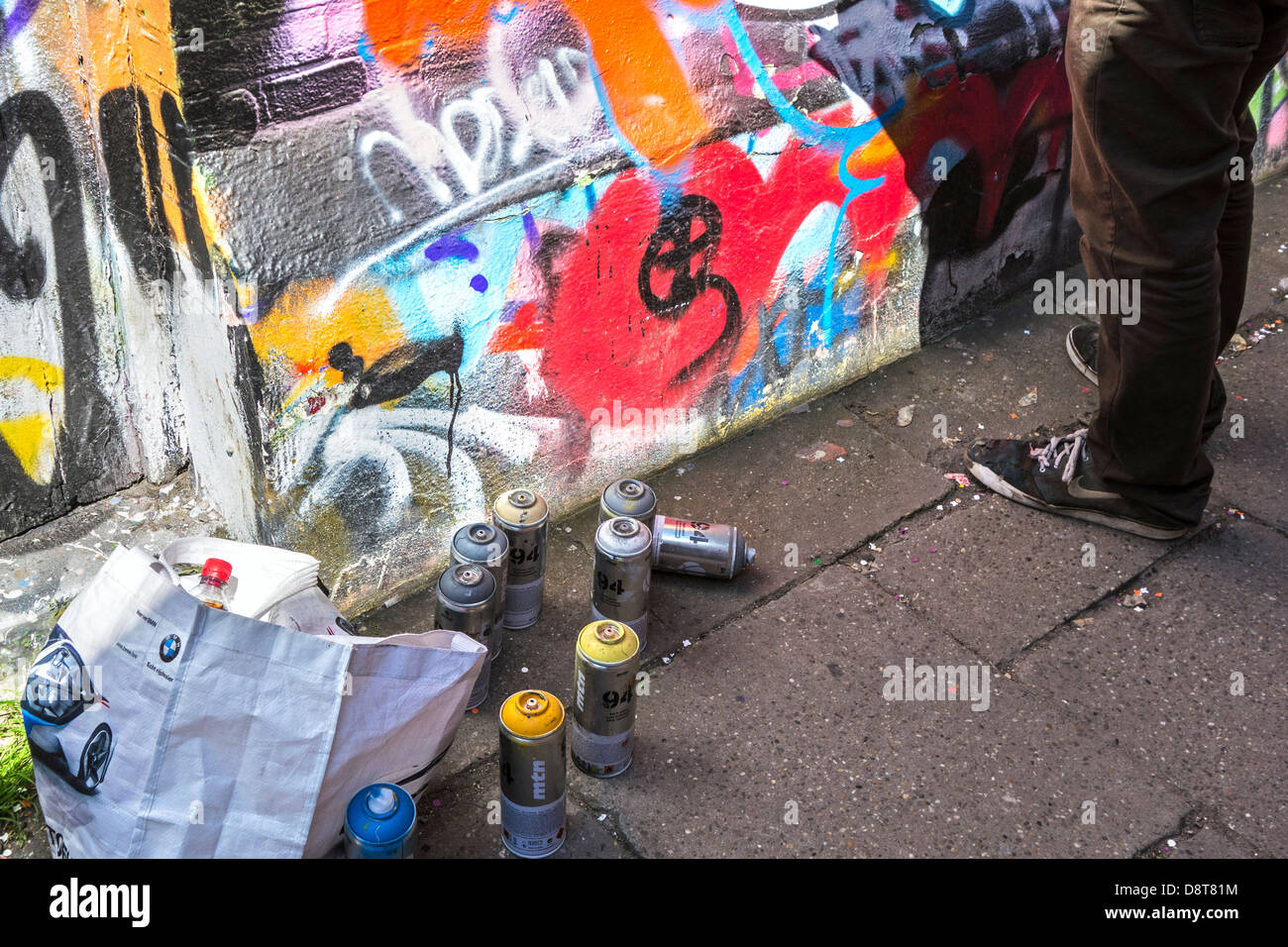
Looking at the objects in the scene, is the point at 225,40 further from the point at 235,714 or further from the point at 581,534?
the point at 581,534

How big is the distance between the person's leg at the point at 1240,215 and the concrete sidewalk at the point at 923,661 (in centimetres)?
30

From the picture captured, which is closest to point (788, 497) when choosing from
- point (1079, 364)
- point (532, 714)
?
point (1079, 364)

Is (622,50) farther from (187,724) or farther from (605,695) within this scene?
(187,724)

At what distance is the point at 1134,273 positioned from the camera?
10.1ft

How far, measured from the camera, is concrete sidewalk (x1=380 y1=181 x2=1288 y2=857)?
2658 mm

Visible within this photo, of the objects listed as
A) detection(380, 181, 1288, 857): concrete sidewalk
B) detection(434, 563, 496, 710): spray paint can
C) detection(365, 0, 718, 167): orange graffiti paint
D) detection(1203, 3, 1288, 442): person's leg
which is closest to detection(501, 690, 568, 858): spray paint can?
detection(380, 181, 1288, 857): concrete sidewalk

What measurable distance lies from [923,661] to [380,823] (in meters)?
1.48

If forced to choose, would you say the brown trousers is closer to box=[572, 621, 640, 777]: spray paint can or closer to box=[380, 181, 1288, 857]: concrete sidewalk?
box=[380, 181, 1288, 857]: concrete sidewalk

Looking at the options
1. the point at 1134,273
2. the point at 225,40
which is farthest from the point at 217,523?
the point at 1134,273

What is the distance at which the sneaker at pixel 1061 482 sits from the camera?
3436 mm

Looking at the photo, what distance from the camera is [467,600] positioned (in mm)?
2797

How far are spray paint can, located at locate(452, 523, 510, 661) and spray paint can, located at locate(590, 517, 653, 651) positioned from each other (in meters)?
0.24

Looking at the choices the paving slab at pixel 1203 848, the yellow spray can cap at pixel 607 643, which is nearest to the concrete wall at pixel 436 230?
the yellow spray can cap at pixel 607 643

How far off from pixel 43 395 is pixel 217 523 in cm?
55
